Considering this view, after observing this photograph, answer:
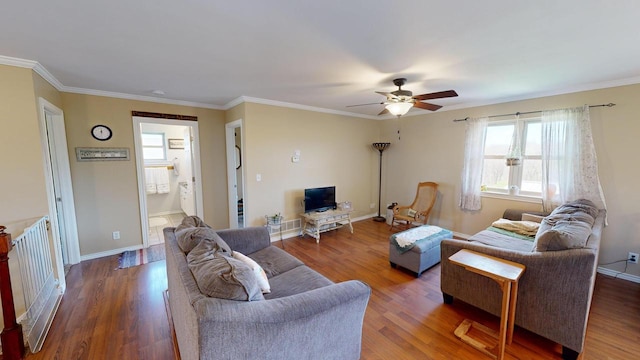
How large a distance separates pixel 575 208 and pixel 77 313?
210 inches

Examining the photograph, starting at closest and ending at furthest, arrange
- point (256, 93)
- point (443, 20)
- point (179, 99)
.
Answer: point (443, 20)
point (256, 93)
point (179, 99)

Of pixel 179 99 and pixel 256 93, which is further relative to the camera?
pixel 179 99

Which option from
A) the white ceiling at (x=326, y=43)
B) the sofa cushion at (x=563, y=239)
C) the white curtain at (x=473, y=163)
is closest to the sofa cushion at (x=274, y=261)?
the white ceiling at (x=326, y=43)

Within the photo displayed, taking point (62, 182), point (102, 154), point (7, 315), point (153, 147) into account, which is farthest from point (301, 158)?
point (153, 147)

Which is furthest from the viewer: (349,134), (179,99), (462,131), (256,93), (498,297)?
(349,134)

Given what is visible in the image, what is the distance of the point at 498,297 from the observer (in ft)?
7.18

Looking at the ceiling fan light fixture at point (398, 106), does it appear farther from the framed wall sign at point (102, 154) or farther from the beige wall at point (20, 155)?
the framed wall sign at point (102, 154)

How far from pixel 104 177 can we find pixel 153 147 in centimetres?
256

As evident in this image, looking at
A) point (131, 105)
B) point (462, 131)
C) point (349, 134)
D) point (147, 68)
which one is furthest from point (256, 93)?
point (462, 131)

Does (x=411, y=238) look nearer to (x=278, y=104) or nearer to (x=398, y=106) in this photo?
(x=398, y=106)

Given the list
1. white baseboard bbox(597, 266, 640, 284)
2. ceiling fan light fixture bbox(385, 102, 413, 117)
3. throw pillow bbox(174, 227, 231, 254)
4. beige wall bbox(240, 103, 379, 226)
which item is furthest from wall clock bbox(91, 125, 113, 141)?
white baseboard bbox(597, 266, 640, 284)

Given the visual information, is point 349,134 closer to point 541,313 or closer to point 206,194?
point 206,194

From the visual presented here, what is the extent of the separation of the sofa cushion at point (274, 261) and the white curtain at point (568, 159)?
12.1ft

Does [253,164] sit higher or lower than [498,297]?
higher
